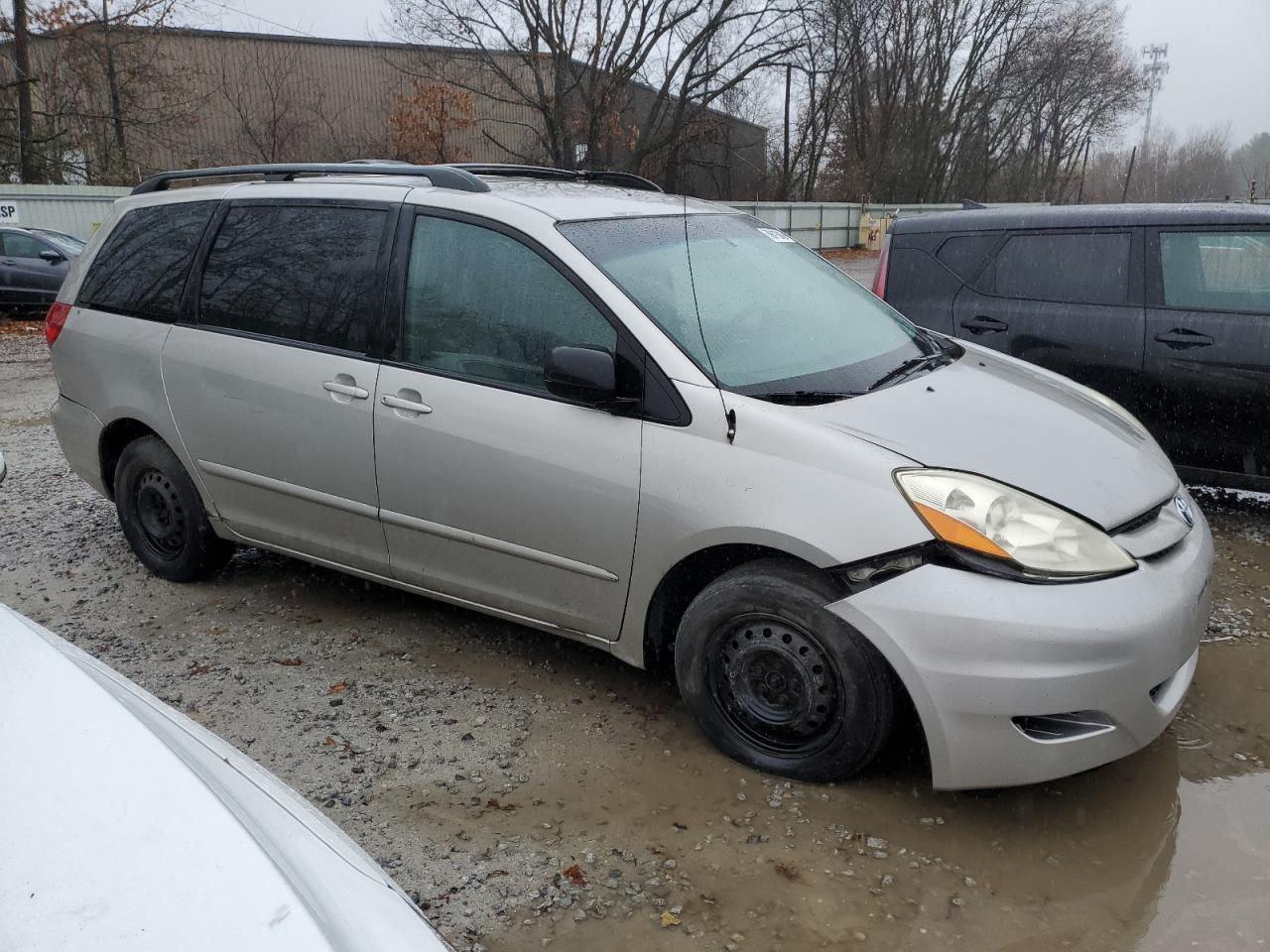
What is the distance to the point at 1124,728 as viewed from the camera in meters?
2.80

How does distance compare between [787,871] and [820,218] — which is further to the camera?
[820,218]

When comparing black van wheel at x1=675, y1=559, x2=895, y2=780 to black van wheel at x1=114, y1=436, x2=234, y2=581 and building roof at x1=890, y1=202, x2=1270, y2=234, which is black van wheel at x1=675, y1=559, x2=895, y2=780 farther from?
building roof at x1=890, y1=202, x2=1270, y2=234

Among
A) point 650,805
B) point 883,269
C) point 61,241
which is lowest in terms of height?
point 650,805

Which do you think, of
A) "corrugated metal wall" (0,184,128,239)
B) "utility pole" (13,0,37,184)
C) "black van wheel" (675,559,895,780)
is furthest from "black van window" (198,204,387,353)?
"utility pole" (13,0,37,184)

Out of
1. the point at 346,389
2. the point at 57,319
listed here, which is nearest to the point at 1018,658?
the point at 346,389

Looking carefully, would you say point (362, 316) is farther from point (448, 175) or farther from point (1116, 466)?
point (1116, 466)

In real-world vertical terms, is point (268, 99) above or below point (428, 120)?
above

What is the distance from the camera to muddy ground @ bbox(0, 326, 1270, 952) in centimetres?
258

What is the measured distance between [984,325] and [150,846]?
523cm

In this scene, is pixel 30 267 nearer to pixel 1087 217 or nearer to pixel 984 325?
pixel 984 325

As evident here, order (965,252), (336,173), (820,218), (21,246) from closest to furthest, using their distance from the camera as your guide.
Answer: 1. (336,173)
2. (965,252)
3. (21,246)
4. (820,218)

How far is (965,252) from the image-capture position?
5918mm

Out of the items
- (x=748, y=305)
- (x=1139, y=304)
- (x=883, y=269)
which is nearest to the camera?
(x=748, y=305)

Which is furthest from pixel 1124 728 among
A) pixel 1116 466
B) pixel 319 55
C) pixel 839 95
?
pixel 839 95
